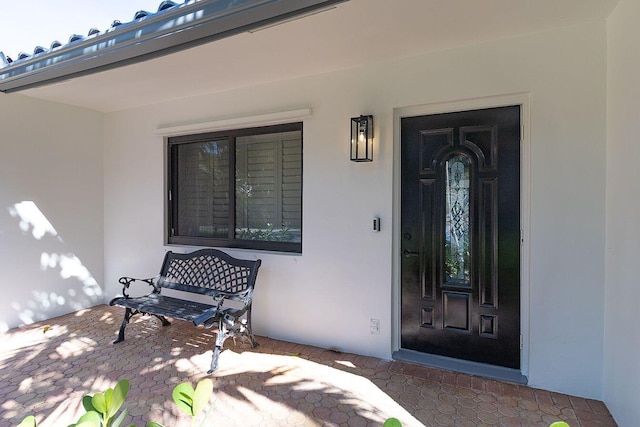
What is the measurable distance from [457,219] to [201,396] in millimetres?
2555

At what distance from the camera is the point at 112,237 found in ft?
15.1

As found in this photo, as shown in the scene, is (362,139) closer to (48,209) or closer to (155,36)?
(155,36)

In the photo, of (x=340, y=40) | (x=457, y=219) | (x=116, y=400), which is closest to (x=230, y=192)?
(x=340, y=40)

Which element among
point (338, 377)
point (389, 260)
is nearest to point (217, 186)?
point (389, 260)

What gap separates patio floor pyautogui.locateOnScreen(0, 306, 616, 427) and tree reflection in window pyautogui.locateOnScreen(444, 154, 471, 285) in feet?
2.74

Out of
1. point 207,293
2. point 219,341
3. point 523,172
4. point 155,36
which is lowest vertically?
point 219,341

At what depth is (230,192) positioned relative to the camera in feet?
12.9

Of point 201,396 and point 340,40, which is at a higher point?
point 340,40

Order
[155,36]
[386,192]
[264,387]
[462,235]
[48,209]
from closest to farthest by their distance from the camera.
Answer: [155,36] < [264,387] < [462,235] < [386,192] < [48,209]

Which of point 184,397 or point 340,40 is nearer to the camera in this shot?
point 184,397

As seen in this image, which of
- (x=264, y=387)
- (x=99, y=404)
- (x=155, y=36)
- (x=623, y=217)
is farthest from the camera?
(x=264, y=387)

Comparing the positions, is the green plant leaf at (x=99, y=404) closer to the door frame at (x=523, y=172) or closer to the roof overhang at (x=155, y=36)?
the roof overhang at (x=155, y=36)

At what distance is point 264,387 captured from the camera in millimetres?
2535

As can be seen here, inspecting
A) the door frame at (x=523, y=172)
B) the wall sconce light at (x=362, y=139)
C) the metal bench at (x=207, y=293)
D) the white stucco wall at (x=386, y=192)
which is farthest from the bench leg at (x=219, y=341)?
the door frame at (x=523, y=172)
